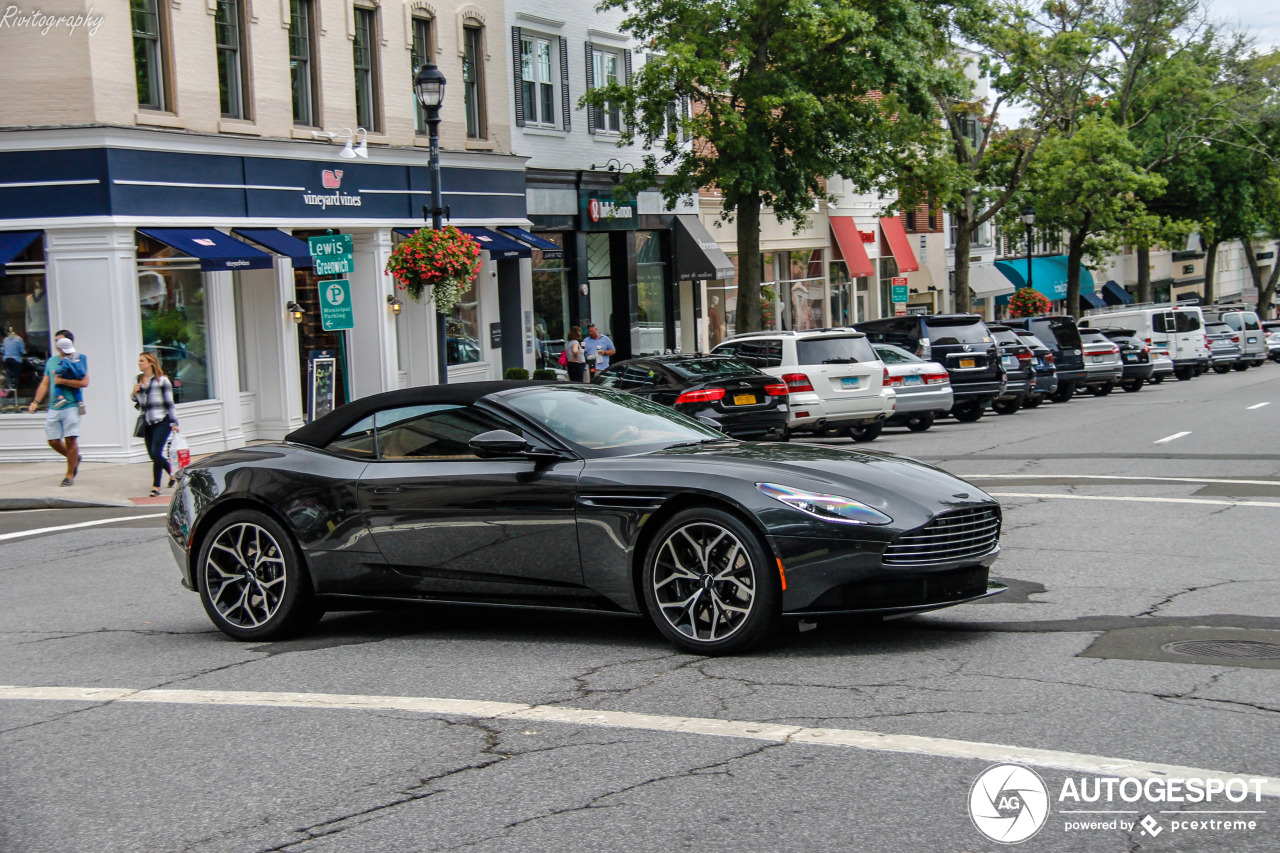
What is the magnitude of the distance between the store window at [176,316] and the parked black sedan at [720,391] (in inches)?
307

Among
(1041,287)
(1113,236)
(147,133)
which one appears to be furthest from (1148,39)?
(147,133)

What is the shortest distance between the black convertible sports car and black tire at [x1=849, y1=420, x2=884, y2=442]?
13876 mm

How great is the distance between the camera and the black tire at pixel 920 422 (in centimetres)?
2375

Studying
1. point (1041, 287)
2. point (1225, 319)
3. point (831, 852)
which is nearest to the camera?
point (831, 852)

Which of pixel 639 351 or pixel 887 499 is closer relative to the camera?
pixel 887 499

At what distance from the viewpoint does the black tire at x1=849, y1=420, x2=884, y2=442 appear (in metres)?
21.8

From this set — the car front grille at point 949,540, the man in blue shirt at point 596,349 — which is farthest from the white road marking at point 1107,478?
the man in blue shirt at point 596,349

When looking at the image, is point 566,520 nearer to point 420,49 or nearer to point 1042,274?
point 420,49

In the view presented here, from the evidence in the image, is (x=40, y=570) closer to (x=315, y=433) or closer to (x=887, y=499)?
(x=315, y=433)

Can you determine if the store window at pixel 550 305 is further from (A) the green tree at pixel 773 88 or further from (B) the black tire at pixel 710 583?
(B) the black tire at pixel 710 583

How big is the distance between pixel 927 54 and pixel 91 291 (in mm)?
19695

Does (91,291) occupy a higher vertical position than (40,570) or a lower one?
higher

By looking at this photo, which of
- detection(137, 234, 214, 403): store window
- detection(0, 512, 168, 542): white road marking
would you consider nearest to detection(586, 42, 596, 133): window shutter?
detection(137, 234, 214, 403): store window

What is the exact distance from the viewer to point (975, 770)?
16.2 ft
